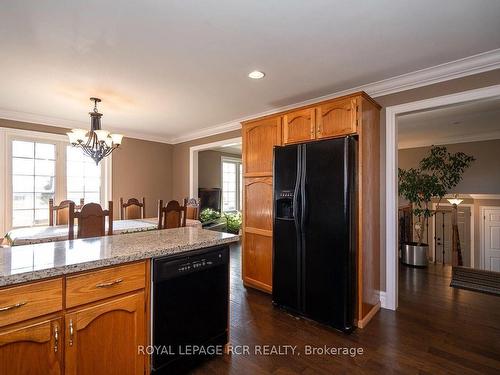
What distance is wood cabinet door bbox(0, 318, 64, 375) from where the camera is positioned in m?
1.12

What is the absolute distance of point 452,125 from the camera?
4.65 meters

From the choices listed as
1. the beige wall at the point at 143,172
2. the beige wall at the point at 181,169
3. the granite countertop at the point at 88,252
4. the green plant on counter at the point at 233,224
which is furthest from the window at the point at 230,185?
the granite countertop at the point at 88,252

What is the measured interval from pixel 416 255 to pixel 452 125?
2380 millimetres

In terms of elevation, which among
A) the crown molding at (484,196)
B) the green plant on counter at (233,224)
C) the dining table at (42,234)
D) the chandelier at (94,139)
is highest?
the chandelier at (94,139)

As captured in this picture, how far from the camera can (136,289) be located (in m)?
1.52

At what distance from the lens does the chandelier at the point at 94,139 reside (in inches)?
125

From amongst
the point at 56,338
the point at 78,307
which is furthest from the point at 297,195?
the point at 56,338

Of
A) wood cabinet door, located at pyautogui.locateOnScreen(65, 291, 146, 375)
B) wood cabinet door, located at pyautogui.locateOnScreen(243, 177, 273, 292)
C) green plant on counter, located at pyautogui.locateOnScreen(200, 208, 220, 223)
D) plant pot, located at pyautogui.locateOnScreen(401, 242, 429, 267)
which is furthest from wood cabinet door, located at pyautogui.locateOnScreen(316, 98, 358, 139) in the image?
green plant on counter, located at pyautogui.locateOnScreen(200, 208, 220, 223)

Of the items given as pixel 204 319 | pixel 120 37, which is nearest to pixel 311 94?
pixel 120 37

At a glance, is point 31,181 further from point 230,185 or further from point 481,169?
point 481,169

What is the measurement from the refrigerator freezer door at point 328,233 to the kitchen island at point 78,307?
1.25 meters

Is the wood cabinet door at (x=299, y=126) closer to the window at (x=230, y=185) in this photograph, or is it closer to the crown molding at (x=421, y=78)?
the crown molding at (x=421, y=78)

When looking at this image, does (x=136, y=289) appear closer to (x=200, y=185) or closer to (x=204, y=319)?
(x=204, y=319)

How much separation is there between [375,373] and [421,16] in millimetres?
2499
